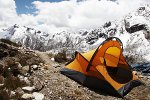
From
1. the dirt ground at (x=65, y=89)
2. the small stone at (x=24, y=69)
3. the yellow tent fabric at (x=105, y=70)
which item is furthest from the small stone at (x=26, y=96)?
the yellow tent fabric at (x=105, y=70)

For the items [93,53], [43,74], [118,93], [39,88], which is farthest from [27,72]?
[118,93]

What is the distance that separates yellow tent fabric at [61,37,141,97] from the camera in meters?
18.6

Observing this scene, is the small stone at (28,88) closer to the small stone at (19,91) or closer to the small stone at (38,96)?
the small stone at (19,91)

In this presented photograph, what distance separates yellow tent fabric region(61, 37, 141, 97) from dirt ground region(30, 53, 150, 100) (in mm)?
490

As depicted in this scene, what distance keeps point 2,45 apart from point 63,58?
5530 mm

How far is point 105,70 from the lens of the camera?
19.2 meters

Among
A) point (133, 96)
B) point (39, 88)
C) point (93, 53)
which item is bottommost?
point (133, 96)

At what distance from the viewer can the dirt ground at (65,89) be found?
1650cm

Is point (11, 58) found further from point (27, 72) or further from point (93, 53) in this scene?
point (93, 53)

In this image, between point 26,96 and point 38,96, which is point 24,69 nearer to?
point 38,96

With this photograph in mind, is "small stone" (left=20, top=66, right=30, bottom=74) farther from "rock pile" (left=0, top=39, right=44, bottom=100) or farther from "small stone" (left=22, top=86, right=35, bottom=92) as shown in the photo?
"small stone" (left=22, top=86, right=35, bottom=92)

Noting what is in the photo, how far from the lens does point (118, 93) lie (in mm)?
18062

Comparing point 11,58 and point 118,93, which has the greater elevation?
point 11,58

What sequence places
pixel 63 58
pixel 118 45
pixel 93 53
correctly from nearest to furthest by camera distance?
pixel 93 53 < pixel 118 45 < pixel 63 58
